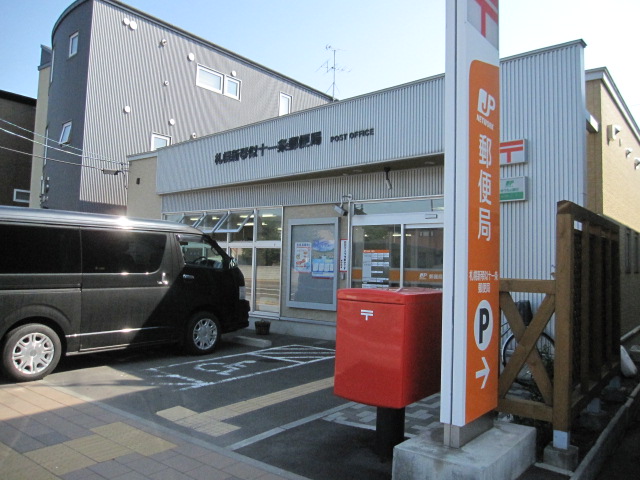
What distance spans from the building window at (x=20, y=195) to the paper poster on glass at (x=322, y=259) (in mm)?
21469

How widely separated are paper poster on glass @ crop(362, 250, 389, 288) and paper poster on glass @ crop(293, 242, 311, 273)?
156 cm

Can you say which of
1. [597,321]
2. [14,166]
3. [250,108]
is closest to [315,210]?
[597,321]

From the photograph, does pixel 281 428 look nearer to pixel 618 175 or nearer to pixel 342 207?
pixel 342 207

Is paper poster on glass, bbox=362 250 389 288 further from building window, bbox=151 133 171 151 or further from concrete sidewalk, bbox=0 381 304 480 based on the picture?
building window, bbox=151 133 171 151

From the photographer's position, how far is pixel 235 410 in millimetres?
5379

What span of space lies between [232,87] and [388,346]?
66.1 feet

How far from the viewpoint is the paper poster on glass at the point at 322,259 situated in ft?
35.2

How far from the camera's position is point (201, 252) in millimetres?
8812

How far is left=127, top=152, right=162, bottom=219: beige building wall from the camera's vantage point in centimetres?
1611

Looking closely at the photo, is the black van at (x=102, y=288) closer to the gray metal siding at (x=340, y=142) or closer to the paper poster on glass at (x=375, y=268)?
the paper poster on glass at (x=375, y=268)

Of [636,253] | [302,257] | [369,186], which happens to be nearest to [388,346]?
[369,186]

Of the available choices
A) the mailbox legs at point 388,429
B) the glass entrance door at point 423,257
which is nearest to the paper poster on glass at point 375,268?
the glass entrance door at point 423,257

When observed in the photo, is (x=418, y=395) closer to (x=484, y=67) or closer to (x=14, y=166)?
(x=484, y=67)

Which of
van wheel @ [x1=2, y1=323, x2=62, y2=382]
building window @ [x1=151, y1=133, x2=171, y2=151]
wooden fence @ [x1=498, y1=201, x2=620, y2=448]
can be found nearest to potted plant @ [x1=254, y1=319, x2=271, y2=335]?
van wheel @ [x1=2, y1=323, x2=62, y2=382]
